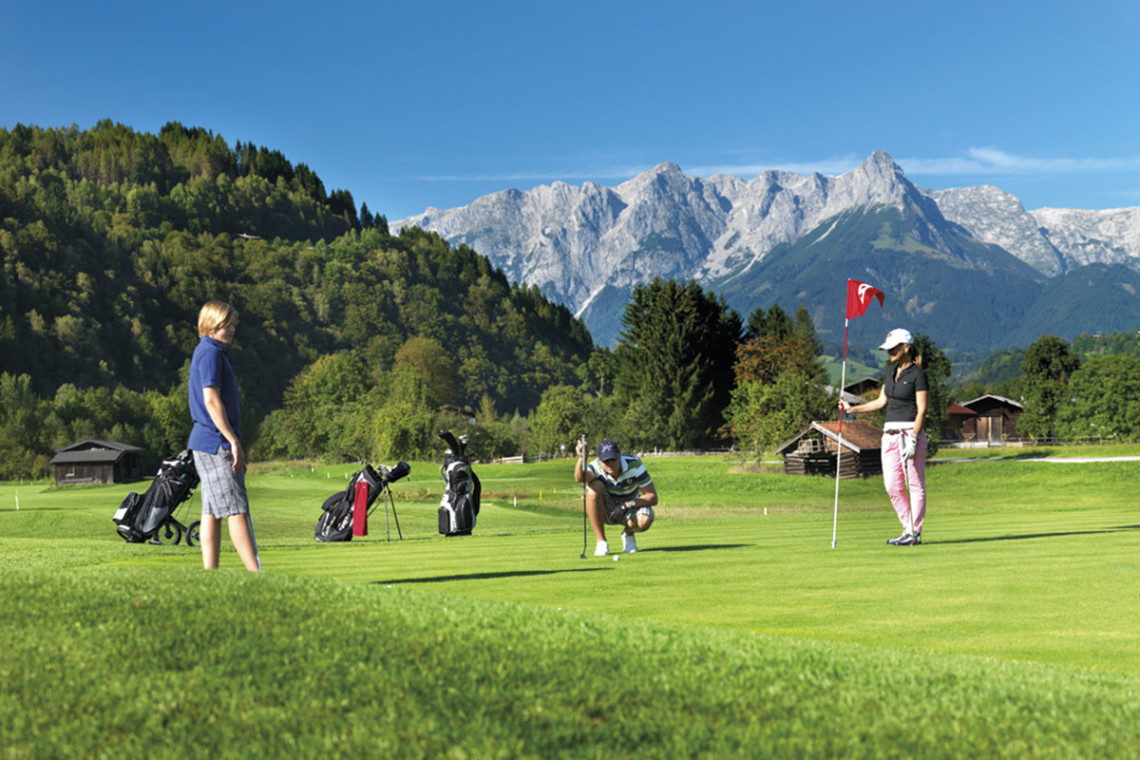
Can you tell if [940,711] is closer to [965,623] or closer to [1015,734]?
[1015,734]

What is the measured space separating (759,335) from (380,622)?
97315 mm

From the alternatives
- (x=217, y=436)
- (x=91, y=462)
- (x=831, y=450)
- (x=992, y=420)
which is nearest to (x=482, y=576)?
(x=217, y=436)

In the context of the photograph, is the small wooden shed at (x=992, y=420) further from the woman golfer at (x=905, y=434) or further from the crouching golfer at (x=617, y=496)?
the crouching golfer at (x=617, y=496)

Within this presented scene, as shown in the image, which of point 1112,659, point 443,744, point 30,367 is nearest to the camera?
point 443,744

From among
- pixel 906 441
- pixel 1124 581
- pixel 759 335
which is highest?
pixel 759 335

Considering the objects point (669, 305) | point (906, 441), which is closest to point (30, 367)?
point (669, 305)

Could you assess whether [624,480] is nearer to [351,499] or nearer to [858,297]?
[858,297]

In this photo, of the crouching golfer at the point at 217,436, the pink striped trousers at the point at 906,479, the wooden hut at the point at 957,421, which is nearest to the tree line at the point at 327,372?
the wooden hut at the point at 957,421

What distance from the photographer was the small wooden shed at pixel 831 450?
214 feet

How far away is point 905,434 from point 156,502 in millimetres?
11574

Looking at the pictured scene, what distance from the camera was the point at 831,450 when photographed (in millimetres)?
69375

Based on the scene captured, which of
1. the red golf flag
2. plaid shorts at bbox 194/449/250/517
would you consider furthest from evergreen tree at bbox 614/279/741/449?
plaid shorts at bbox 194/449/250/517

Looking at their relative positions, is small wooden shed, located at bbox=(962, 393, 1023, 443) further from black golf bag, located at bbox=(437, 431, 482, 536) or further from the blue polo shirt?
the blue polo shirt

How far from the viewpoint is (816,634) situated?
679 centimetres
